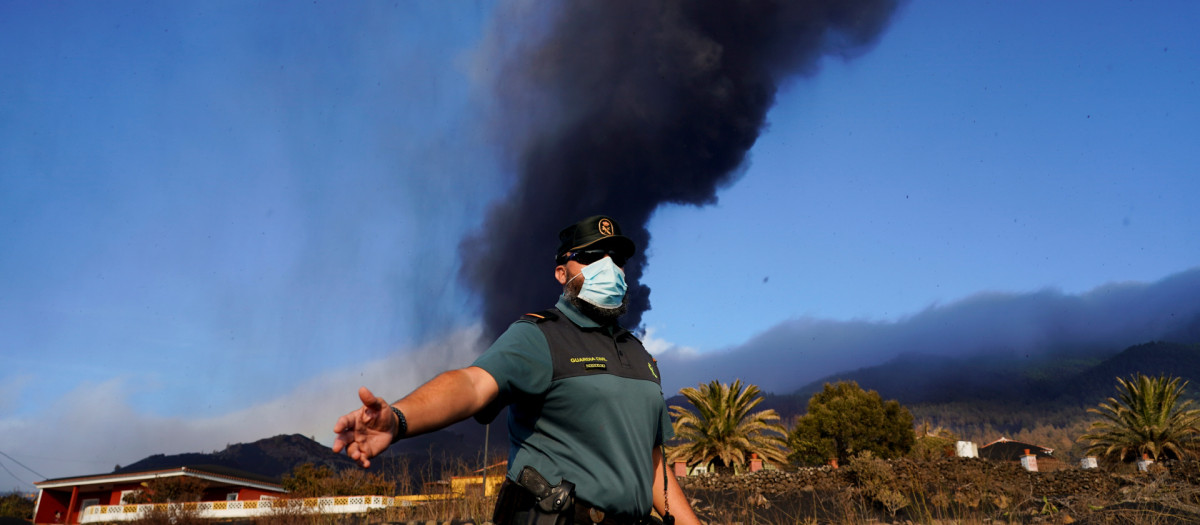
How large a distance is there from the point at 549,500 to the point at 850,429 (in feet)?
151

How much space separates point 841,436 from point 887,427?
3023 mm

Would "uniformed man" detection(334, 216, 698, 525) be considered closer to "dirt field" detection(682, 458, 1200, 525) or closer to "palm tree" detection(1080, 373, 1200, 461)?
"dirt field" detection(682, 458, 1200, 525)

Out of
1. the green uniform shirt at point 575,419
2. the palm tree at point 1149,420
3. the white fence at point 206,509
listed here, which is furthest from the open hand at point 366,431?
the palm tree at point 1149,420

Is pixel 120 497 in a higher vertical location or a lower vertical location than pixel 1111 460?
higher

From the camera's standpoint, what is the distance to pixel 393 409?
61.4 inches

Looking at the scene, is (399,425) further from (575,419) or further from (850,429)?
(850,429)

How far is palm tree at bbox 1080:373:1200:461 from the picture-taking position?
110ft

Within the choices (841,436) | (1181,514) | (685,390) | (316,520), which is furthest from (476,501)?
(841,436)

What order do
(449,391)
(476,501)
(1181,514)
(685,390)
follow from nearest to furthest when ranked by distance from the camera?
(449,391), (1181,514), (476,501), (685,390)

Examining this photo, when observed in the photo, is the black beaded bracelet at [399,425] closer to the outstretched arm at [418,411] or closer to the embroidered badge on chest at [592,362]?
the outstretched arm at [418,411]

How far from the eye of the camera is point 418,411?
64.0 inches

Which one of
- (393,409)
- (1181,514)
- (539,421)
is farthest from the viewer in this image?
(1181,514)

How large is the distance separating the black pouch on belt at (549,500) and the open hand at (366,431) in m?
0.67

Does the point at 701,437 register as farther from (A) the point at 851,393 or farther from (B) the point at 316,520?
(B) the point at 316,520
